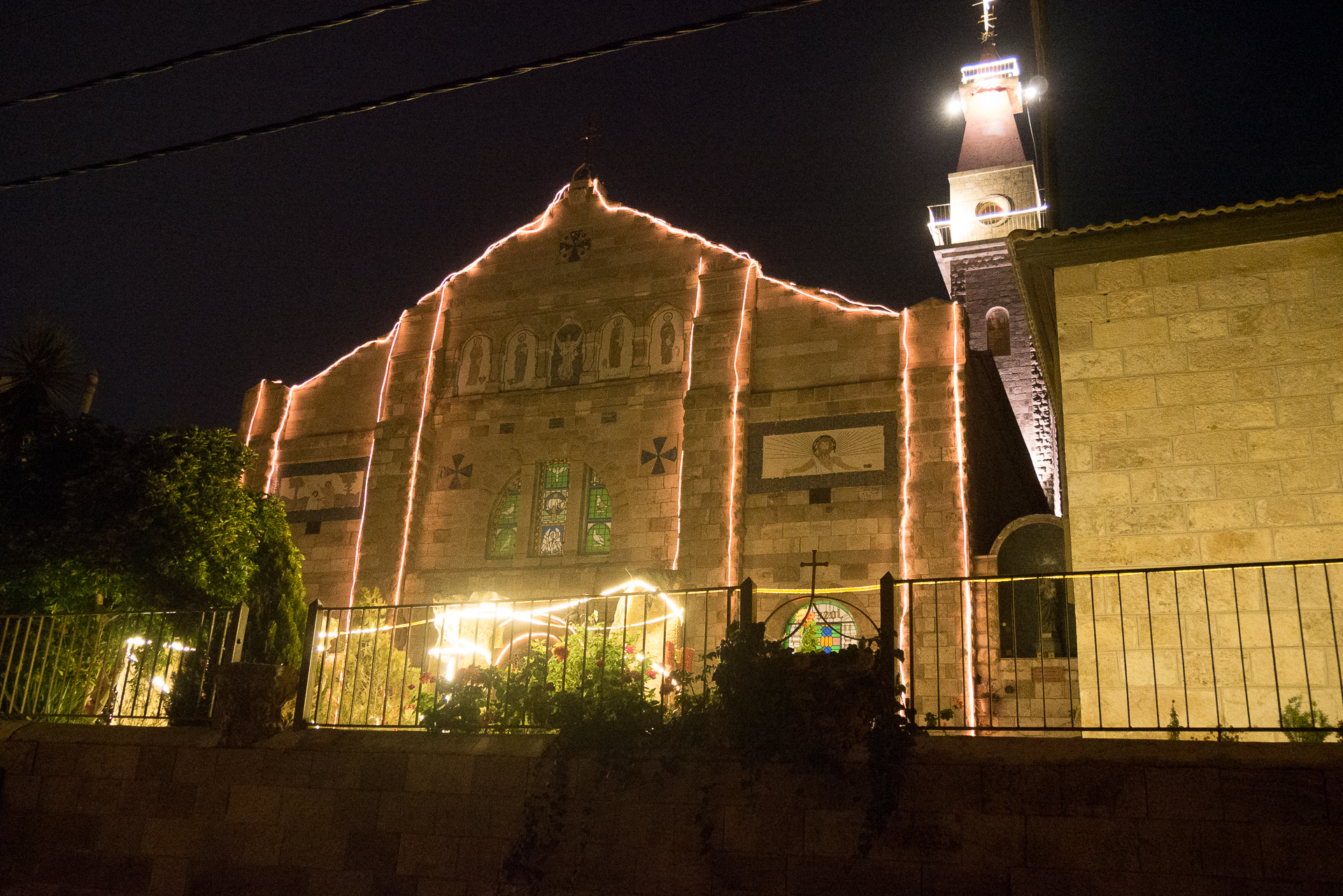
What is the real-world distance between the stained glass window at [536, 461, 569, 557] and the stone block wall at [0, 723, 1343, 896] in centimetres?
958

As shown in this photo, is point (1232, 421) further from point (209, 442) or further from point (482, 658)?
point (209, 442)

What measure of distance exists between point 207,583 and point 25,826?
417 centimetres

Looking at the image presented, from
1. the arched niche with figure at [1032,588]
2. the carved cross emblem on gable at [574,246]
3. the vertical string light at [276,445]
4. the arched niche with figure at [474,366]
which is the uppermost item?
the carved cross emblem on gable at [574,246]

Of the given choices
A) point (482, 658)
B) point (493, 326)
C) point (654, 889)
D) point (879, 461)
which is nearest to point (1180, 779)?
point (654, 889)

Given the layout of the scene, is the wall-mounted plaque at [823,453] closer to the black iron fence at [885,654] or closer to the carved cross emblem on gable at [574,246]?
the carved cross emblem on gable at [574,246]

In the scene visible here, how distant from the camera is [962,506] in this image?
1556 centimetres

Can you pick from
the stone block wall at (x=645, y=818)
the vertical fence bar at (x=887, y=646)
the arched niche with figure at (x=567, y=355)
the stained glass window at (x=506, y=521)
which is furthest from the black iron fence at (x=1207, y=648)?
the arched niche with figure at (x=567, y=355)

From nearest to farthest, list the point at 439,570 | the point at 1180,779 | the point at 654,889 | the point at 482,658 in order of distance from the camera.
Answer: the point at 1180,779, the point at 654,889, the point at 482,658, the point at 439,570

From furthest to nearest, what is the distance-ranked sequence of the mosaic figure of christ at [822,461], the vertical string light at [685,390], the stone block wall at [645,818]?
the vertical string light at [685,390] < the mosaic figure of christ at [822,461] < the stone block wall at [645,818]

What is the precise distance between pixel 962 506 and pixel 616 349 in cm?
677

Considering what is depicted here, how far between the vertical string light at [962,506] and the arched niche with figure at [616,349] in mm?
5564

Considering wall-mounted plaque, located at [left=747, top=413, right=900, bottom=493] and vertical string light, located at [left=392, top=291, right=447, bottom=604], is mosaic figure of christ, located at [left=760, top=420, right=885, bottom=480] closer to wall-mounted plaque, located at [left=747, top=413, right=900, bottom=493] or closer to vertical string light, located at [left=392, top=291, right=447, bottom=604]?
wall-mounted plaque, located at [left=747, top=413, right=900, bottom=493]

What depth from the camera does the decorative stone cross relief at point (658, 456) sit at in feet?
57.7

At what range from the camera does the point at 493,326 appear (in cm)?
2009
